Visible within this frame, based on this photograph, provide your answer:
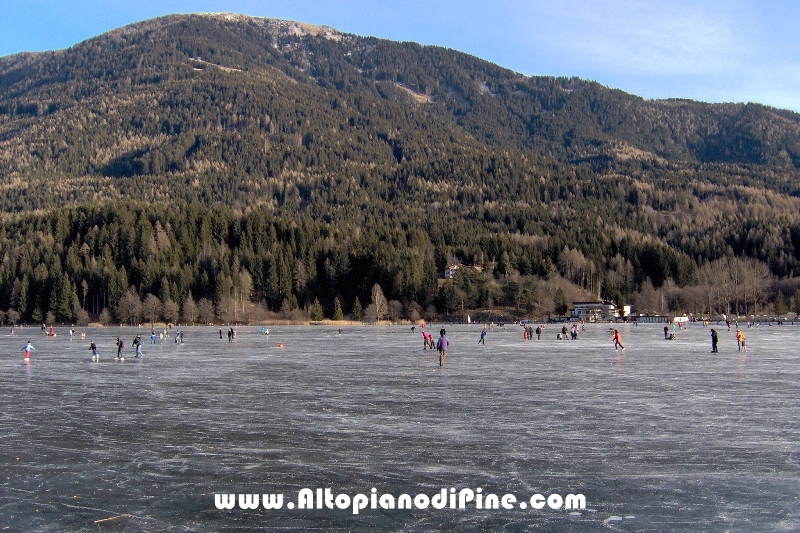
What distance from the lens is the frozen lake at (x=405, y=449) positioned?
520 inches

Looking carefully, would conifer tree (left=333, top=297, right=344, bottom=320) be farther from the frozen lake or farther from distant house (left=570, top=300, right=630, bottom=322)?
the frozen lake

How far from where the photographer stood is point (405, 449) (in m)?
18.2

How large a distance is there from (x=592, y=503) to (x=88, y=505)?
8.92 meters

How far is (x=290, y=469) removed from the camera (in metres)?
16.3

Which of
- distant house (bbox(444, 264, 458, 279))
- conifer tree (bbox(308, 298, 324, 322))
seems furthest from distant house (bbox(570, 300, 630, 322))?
conifer tree (bbox(308, 298, 324, 322))

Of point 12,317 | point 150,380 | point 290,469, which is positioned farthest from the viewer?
point 12,317

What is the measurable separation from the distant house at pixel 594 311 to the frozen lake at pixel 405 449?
420 feet

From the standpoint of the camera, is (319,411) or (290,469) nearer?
(290,469)

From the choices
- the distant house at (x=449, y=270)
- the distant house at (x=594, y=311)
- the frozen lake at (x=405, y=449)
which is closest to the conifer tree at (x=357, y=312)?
the distant house at (x=449, y=270)

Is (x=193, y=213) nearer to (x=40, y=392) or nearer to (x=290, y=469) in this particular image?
(x=40, y=392)

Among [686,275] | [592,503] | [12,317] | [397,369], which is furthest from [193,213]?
[592,503]

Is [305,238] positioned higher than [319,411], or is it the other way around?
[305,238]

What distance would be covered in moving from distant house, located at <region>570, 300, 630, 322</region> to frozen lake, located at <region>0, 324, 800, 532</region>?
128 m

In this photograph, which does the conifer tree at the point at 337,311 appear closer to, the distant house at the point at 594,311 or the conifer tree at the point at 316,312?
the conifer tree at the point at 316,312
